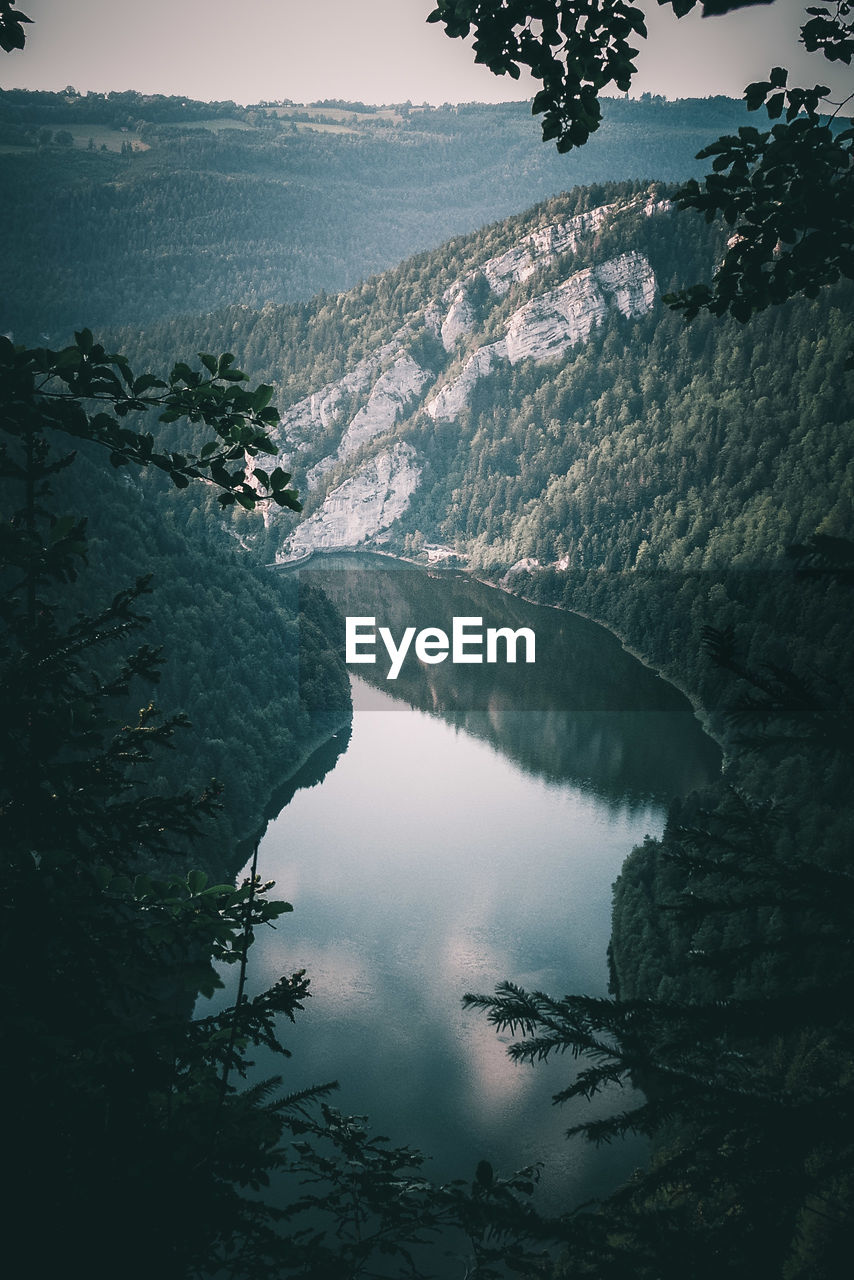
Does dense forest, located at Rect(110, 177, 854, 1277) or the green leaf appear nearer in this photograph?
dense forest, located at Rect(110, 177, 854, 1277)

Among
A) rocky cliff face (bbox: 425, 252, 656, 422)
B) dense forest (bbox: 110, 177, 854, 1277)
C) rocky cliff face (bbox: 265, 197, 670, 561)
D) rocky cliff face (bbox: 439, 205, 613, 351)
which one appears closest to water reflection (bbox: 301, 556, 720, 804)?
dense forest (bbox: 110, 177, 854, 1277)

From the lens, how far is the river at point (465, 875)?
33.8 metres

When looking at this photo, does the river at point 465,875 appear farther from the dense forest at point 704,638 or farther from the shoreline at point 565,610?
the dense forest at point 704,638

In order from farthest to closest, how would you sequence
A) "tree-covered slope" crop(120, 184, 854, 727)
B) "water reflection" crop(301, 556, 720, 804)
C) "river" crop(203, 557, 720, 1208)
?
1. "tree-covered slope" crop(120, 184, 854, 727)
2. "water reflection" crop(301, 556, 720, 804)
3. "river" crop(203, 557, 720, 1208)

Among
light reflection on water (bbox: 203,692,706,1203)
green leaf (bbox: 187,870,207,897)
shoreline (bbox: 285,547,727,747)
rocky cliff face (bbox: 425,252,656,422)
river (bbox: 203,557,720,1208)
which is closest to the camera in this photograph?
green leaf (bbox: 187,870,207,897)

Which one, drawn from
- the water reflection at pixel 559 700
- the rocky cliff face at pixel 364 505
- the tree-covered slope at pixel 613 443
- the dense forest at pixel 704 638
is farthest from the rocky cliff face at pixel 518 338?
the water reflection at pixel 559 700

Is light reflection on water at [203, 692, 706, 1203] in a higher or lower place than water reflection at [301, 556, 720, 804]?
higher

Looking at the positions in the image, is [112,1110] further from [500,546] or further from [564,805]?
[500,546]

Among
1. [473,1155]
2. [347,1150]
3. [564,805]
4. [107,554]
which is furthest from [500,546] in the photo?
[347,1150]

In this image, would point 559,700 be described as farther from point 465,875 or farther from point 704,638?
point 704,638

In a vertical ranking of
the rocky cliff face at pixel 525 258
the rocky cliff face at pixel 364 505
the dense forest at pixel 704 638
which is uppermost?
the rocky cliff face at pixel 525 258

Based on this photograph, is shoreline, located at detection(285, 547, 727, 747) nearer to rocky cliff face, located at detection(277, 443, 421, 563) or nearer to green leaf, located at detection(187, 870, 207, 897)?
rocky cliff face, located at detection(277, 443, 421, 563)

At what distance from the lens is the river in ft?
111

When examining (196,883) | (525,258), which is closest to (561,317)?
(525,258)
